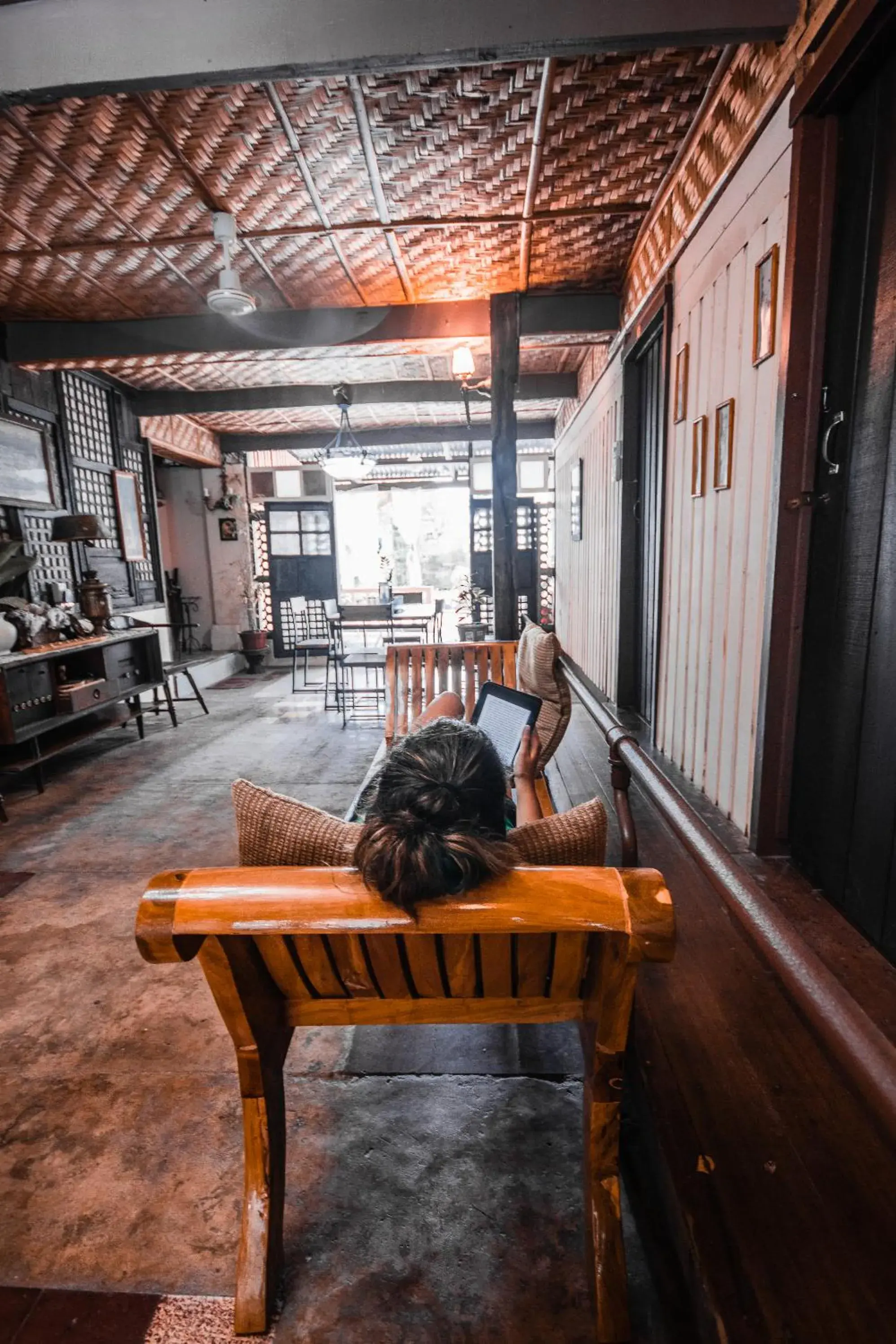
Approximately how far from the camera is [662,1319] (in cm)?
109

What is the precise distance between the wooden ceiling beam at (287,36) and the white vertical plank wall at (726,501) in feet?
1.89

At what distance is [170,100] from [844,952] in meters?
3.75

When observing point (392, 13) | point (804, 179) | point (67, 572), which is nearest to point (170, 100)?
point (392, 13)

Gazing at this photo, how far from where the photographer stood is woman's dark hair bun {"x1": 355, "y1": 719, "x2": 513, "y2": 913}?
2.90ft

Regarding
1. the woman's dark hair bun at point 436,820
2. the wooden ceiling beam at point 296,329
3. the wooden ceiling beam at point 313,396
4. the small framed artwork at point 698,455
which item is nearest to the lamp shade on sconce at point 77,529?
the wooden ceiling beam at point 296,329

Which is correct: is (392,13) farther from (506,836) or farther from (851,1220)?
(851,1220)

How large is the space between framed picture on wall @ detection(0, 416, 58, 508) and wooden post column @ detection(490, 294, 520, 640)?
12.6 feet

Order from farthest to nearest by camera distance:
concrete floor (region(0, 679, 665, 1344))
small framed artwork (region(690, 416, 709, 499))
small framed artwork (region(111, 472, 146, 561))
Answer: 1. small framed artwork (region(111, 472, 146, 561))
2. small framed artwork (region(690, 416, 709, 499))
3. concrete floor (region(0, 679, 665, 1344))

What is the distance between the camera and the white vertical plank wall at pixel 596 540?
14.5ft

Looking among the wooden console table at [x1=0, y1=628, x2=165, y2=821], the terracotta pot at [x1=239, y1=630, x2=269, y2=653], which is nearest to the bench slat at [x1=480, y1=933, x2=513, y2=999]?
the wooden console table at [x1=0, y1=628, x2=165, y2=821]

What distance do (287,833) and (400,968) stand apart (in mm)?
303

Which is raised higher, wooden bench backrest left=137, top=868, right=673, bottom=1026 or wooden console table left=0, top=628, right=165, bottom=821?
wooden bench backrest left=137, top=868, right=673, bottom=1026

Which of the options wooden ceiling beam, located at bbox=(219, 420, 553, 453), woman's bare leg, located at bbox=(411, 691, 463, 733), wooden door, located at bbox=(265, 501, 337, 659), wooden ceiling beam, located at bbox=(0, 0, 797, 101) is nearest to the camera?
wooden ceiling beam, located at bbox=(0, 0, 797, 101)

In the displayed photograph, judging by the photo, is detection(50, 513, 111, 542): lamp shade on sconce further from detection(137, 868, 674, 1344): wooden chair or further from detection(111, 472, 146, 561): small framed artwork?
detection(137, 868, 674, 1344): wooden chair
